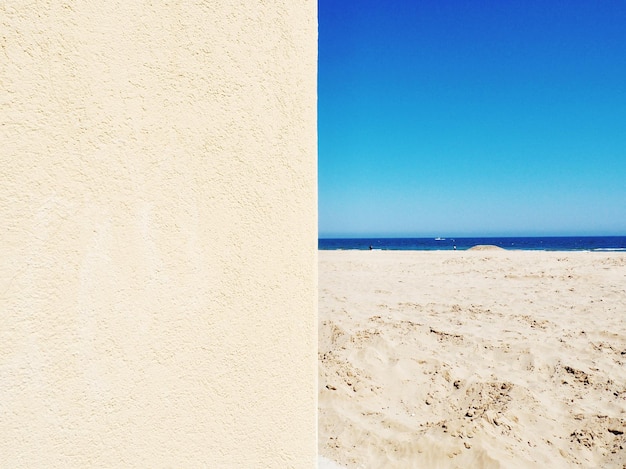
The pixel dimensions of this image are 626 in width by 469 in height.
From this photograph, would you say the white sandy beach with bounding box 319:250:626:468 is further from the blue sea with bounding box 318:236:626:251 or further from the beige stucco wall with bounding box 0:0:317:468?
the blue sea with bounding box 318:236:626:251

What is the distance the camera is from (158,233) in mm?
1445

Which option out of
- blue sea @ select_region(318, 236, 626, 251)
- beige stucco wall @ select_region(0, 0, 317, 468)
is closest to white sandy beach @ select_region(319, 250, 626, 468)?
beige stucco wall @ select_region(0, 0, 317, 468)

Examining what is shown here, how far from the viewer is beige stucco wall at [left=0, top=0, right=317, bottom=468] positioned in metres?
1.26

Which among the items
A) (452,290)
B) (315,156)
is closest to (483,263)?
(452,290)

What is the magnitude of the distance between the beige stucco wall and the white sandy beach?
2.20 m

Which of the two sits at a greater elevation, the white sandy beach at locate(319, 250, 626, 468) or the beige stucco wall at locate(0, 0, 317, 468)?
the beige stucco wall at locate(0, 0, 317, 468)

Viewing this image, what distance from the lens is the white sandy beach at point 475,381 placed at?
3.42m

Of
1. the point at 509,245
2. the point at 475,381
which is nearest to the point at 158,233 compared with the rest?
the point at 475,381

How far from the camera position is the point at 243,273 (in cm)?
160

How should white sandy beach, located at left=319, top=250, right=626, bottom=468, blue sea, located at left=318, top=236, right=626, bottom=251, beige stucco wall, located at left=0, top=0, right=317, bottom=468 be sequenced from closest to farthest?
beige stucco wall, located at left=0, top=0, right=317, bottom=468 < white sandy beach, located at left=319, top=250, right=626, bottom=468 < blue sea, located at left=318, top=236, right=626, bottom=251

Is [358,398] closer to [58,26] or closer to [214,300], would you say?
[214,300]

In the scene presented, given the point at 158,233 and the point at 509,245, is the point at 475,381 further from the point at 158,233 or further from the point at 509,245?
the point at 509,245

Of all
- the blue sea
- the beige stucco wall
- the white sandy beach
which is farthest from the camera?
the blue sea

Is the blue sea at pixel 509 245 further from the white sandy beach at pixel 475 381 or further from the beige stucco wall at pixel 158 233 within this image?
the beige stucco wall at pixel 158 233
